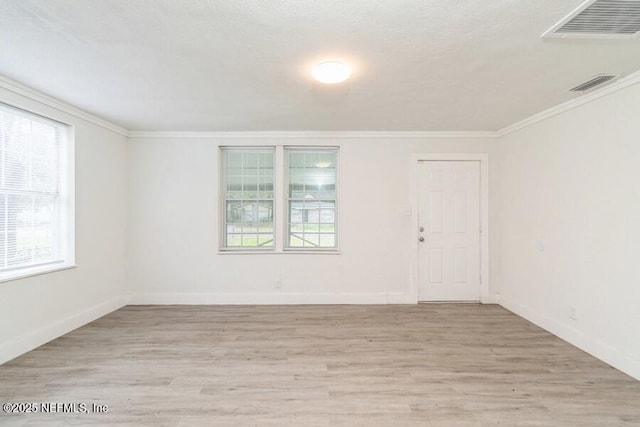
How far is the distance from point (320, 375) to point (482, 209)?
10.9 ft

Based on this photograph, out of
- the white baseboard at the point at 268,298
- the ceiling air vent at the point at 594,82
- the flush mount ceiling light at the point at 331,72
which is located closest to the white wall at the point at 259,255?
the white baseboard at the point at 268,298

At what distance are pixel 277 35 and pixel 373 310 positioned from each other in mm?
3393

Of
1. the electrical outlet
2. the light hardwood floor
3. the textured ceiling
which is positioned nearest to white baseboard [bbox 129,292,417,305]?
the light hardwood floor

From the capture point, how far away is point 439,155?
172 inches

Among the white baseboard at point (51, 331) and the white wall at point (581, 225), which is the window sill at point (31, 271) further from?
the white wall at point (581, 225)

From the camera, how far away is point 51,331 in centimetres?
312

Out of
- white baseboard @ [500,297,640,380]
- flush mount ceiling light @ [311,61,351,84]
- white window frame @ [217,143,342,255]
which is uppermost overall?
flush mount ceiling light @ [311,61,351,84]

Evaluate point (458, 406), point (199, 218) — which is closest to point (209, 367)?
point (458, 406)

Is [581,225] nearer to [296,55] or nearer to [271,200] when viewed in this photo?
[296,55]

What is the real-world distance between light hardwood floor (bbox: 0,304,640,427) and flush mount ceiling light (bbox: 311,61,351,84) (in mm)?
2401

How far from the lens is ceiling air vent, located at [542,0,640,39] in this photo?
162 cm

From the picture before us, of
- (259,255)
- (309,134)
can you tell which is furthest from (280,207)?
(309,134)

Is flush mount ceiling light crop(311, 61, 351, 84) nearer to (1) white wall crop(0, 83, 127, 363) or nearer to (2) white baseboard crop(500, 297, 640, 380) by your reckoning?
(1) white wall crop(0, 83, 127, 363)

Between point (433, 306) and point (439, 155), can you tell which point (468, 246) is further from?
point (439, 155)
